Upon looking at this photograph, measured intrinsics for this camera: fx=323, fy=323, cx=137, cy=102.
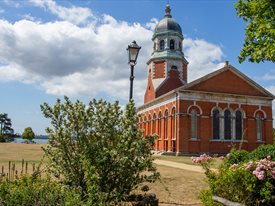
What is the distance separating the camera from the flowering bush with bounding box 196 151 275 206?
23.9 ft

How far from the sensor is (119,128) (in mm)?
7387

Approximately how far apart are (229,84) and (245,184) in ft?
106

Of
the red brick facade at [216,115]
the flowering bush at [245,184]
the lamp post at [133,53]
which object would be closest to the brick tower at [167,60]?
the red brick facade at [216,115]

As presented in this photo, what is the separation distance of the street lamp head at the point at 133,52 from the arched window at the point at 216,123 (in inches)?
1087

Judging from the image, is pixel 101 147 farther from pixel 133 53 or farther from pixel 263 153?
pixel 263 153

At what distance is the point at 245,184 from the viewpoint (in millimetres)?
7270

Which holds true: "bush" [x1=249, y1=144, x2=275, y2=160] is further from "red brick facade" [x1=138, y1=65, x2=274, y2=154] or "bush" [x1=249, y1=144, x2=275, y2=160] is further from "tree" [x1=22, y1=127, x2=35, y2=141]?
"tree" [x1=22, y1=127, x2=35, y2=141]

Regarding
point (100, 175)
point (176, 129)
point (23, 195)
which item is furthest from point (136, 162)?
point (176, 129)

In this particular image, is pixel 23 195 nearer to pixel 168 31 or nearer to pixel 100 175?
pixel 100 175

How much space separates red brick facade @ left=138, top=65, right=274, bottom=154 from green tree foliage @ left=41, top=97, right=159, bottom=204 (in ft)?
93.5

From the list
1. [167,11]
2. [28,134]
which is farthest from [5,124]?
[167,11]

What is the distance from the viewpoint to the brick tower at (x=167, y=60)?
45656 mm

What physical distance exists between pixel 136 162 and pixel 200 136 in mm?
30188

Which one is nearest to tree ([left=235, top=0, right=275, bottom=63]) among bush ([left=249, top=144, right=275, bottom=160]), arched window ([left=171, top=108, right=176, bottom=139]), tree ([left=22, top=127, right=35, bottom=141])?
bush ([left=249, top=144, right=275, bottom=160])
